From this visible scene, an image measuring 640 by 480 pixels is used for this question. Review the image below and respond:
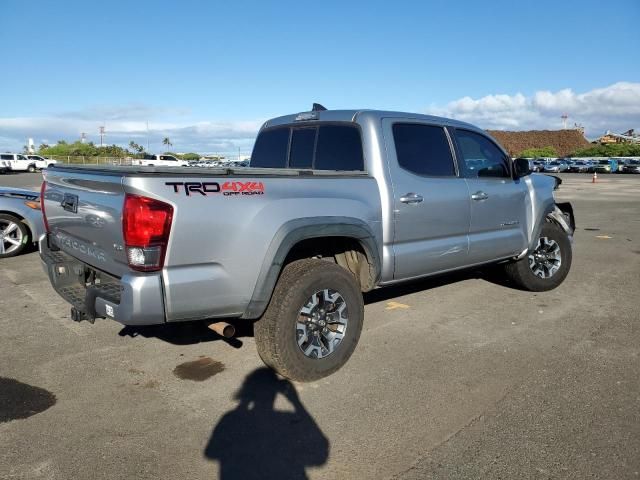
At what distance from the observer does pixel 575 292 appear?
6180 mm

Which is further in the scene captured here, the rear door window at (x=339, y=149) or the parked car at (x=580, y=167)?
the parked car at (x=580, y=167)

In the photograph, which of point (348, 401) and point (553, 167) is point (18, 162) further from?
point (553, 167)

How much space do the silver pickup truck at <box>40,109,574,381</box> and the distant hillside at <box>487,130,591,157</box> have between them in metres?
115

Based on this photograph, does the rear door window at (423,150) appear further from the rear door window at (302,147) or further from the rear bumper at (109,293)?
the rear bumper at (109,293)

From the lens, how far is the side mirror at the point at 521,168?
5410 mm

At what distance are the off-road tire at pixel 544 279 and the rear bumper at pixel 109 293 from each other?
166 inches

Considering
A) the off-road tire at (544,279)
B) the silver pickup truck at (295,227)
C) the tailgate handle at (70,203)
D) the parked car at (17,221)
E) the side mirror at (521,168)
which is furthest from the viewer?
the parked car at (17,221)

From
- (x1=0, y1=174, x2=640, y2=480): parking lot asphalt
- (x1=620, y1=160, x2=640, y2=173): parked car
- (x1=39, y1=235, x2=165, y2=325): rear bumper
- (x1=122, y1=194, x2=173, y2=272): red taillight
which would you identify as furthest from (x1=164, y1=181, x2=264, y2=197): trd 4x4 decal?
(x1=620, y1=160, x2=640, y2=173): parked car

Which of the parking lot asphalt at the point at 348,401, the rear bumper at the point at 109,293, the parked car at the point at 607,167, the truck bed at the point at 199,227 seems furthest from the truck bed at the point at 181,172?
the parked car at the point at 607,167

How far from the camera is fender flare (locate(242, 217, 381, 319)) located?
341cm

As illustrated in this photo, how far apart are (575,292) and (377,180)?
3.41 meters

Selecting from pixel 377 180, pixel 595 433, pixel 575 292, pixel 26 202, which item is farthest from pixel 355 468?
pixel 26 202

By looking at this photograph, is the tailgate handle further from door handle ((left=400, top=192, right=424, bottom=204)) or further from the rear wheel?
the rear wheel

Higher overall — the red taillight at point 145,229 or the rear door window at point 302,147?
the rear door window at point 302,147
